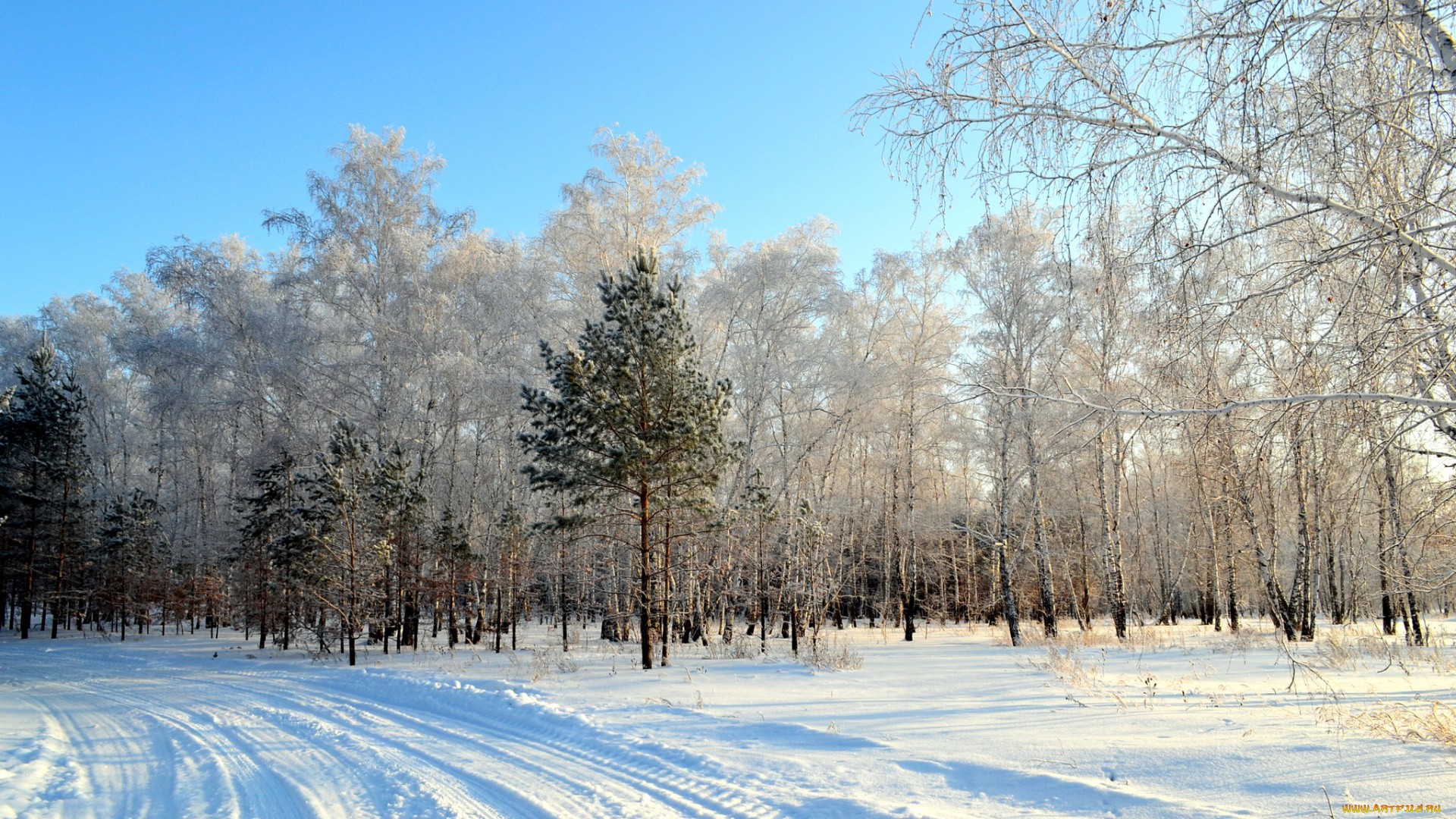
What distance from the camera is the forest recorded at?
3424mm

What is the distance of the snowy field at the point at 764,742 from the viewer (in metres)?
4.77

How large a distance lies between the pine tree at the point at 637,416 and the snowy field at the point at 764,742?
322cm

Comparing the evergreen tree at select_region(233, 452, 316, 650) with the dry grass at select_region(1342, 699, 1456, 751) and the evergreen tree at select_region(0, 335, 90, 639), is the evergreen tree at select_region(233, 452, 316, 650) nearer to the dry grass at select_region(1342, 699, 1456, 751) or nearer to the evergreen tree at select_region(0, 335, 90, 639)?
the evergreen tree at select_region(0, 335, 90, 639)

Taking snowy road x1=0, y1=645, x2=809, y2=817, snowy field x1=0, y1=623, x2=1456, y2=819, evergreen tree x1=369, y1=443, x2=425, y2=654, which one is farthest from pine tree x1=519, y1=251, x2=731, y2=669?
evergreen tree x1=369, y1=443, x2=425, y2=654

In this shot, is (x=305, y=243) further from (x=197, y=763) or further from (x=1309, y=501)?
(x=1309, y=501)

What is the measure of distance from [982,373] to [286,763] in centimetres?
1371

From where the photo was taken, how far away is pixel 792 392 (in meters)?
19.5

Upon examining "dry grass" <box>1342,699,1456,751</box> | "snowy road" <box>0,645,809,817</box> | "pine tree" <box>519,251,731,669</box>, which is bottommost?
"snowy road" <box>0,645,809,817</box>

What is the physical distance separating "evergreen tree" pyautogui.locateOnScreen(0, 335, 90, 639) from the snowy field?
2145cm

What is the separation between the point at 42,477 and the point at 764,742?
34578mm

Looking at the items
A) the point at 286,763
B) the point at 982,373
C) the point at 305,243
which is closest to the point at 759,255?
the point at 982,373

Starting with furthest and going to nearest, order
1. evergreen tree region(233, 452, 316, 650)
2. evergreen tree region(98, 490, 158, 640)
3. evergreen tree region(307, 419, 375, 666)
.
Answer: evergreen tree region(98, 490, 158, 640), evergreen tree region(233, 452, 316, 650), evergreen tree region(307, 419, 375, 666)

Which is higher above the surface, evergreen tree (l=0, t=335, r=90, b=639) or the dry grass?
evergreen tree (l=0, t=335, r=90, b=639)

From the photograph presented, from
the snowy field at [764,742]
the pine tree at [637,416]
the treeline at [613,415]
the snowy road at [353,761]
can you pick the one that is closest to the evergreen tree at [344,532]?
the treeline at [613,415]
